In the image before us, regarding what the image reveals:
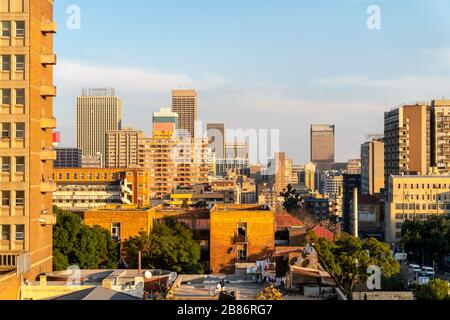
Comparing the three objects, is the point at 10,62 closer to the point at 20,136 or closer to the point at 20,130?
the point at 20,130

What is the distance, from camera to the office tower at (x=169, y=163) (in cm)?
9719

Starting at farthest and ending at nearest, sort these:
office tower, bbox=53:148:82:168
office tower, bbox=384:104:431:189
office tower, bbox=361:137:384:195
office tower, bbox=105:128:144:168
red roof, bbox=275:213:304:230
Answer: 1. office tower, bbox=105:128:144:168
2. office tower, bbox=53:148:82:168
3. office tower, bbox=361:137:384:195
4. office tower, bbox=384:104:431:189
5. red roof, bbox=275:213:304:230

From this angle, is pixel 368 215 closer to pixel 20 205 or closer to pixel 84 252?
pixel 84 252

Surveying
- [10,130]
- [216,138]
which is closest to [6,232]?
[10,130]

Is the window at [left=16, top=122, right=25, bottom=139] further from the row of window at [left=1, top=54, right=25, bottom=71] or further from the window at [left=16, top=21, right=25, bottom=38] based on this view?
the window at [left=16, top=21, right=25, bottom=38]

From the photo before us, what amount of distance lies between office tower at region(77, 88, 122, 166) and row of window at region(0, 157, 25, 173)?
15894 cm

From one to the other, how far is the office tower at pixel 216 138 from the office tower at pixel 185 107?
25758 mm

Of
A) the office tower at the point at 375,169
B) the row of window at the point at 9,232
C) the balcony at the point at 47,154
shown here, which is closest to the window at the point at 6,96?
the balcony at the point at 47,154

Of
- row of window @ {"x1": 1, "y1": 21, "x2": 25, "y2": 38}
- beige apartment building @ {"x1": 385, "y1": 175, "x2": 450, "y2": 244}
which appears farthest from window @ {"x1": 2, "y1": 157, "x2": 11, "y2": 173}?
beige apartment building @ {"x1": 385, "y1": 175, "x2": 450, "y2": 244}

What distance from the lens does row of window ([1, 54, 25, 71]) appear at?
57.5 feet

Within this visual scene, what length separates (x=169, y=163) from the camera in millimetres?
98562

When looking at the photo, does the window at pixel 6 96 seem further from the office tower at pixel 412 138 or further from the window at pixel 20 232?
the office tower at pixel 412 138
